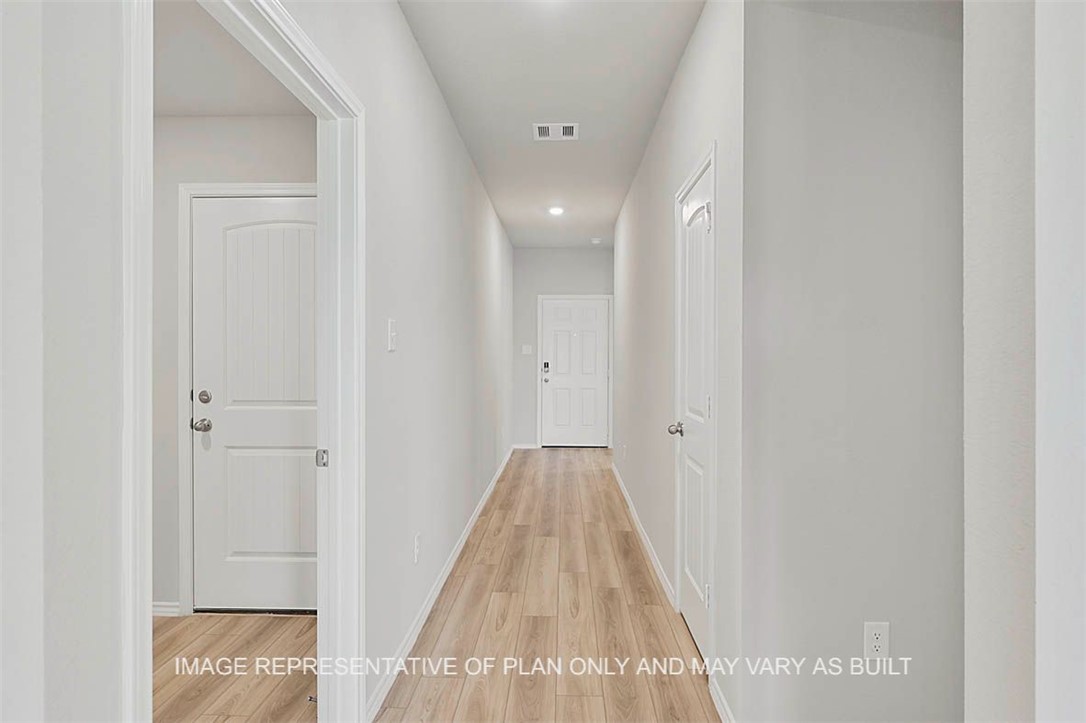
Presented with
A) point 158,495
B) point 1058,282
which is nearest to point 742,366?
point 1058,282

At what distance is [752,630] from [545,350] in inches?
275

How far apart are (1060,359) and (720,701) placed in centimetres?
200

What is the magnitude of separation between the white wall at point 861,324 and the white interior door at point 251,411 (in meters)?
2.25

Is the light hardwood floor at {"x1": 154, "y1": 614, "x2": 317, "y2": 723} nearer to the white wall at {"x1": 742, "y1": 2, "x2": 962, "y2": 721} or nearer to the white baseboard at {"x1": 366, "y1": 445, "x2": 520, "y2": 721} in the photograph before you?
the white baseboard at {"x1": 366, "y1": 445, "x2": 520, "y2": 721}

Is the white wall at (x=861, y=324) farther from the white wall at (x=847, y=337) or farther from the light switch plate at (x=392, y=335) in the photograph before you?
the light switch plate at (x=392, y=335)

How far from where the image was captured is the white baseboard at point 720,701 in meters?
2.19

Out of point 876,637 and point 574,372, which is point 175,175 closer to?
point 876,637

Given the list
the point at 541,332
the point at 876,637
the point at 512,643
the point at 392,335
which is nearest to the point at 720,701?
the point at 876,637

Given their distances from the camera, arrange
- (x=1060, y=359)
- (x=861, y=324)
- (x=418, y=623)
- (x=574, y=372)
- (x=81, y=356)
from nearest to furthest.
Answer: (x=1060, y=359), (x=81, y=356), (x=861, y=324), (x=418, y=623), (x=574, y=372)

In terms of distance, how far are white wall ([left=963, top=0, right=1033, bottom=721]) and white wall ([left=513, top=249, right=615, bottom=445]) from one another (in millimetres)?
8071

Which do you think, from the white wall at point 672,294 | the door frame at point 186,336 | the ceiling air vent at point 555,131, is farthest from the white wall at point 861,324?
the door frame at point 186,336

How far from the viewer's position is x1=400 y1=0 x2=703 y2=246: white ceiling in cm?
281

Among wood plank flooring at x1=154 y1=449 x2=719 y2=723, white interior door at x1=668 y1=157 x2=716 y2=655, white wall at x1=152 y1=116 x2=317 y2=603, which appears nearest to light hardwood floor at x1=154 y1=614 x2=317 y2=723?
wood plank flooring at x1=154 y1=449 x2=719 y2=723

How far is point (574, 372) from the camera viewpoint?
894 centimetres
